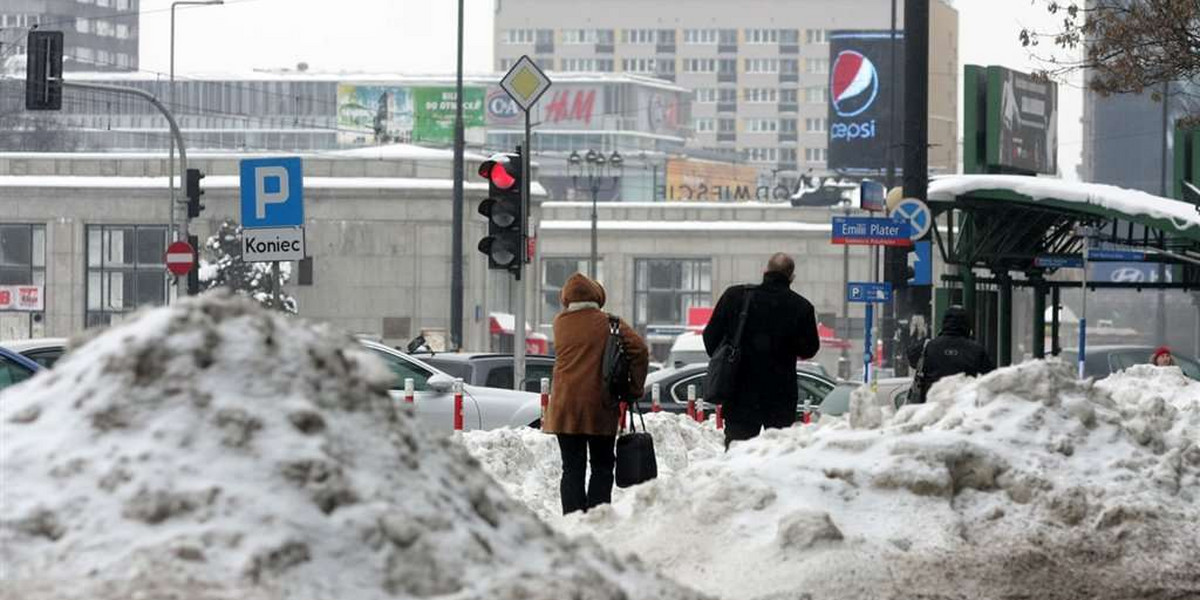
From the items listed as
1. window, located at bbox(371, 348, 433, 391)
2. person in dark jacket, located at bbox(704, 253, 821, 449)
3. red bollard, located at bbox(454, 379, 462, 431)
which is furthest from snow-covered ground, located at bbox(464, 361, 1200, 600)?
window, located at bbox(371, 348, 433, 391)

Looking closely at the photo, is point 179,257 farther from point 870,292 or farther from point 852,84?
point 852,84

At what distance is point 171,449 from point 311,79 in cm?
17206

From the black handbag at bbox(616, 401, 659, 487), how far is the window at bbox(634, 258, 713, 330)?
80.1 m

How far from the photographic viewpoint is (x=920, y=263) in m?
23.4

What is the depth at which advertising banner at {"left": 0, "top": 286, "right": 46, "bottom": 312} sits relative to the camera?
217ft

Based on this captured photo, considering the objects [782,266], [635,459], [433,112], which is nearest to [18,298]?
[782,266]

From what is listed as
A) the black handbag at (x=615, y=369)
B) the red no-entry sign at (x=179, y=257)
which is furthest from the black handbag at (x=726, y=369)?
the red no-entry sign at (x=179, y=257)

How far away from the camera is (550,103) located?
180 metres

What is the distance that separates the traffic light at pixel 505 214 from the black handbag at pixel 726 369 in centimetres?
843

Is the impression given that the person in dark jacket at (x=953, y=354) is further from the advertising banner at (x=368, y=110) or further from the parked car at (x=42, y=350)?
the advertising banner at (x=368, y=110)

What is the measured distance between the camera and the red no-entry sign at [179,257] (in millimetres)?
38188

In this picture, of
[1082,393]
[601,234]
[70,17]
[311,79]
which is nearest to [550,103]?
[311,79]

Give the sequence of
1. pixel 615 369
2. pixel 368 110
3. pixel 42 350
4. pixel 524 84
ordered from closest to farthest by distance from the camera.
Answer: pixel 615 369
pixel 42 350
pixel 524 84
pixel 368 110

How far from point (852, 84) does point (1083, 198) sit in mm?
80245
